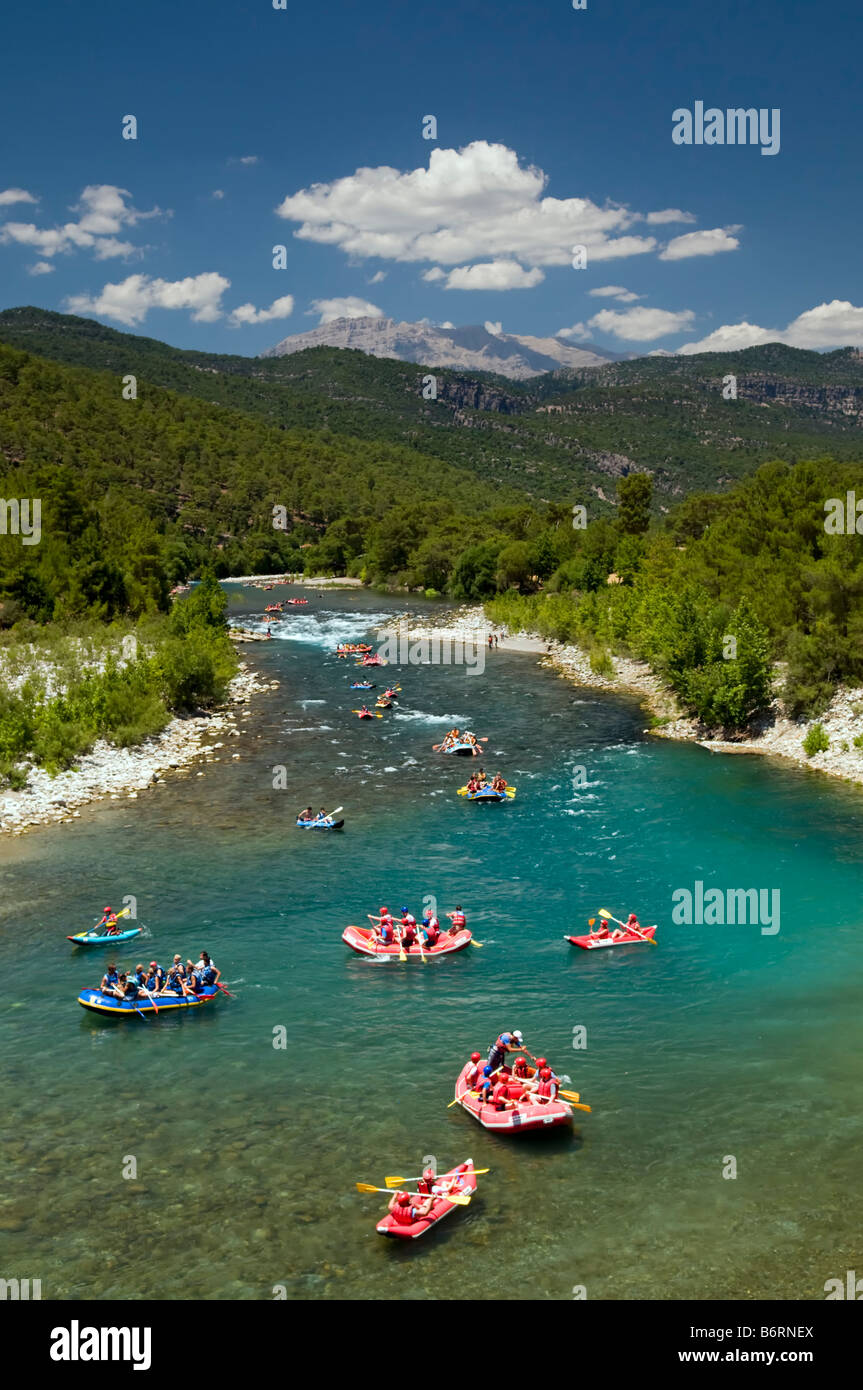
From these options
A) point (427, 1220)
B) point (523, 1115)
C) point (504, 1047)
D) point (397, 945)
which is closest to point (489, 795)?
point (397, 945)

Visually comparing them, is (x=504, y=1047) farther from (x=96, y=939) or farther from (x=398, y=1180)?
(x=96, y=939)

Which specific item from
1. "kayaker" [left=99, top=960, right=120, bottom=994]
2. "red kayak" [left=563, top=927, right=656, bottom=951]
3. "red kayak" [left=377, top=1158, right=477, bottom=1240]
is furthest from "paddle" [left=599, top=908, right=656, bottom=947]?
"kayaker" [left=99, top=960, right=120, bottom=994]

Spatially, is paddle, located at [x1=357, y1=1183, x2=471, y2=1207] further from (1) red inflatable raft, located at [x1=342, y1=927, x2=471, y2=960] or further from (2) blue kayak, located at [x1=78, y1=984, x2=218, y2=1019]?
(1) red inflatable raft, located at [x1=342, y1=927, x2=471, y2=960]

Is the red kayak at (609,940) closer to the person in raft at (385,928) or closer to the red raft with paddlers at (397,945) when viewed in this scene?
the red raft with paddlers at (397,945)

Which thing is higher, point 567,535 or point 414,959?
point 567,535

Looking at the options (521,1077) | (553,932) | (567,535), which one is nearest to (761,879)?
(553,932)

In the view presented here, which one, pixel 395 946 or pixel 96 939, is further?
→ pixel 96 939
